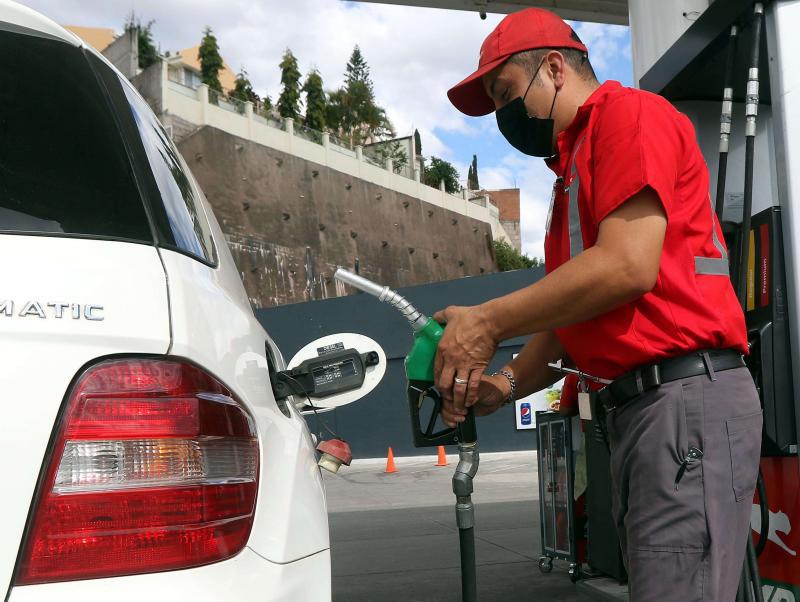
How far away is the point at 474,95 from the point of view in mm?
2502

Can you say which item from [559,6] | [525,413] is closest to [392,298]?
[559,6]

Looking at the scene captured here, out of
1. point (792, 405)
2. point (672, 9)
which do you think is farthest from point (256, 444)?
point (672, 9)

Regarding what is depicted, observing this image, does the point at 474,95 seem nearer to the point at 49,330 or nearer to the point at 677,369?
the point at 677,369

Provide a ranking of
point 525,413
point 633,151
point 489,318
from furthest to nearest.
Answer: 1. point 525,413
2. point 489,318
3. point 633,151

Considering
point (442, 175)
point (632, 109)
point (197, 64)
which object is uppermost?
point (197, 64)

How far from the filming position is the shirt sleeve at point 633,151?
6.06 ft

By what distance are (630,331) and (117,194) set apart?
116 cm

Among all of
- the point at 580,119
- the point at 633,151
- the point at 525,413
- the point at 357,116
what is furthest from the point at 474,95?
the point at 357,116

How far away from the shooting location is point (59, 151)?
1427 mm

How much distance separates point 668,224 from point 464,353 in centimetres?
A: 55

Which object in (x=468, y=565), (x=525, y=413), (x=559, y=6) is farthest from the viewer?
(x=525, y=413)

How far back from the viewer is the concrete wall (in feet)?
120

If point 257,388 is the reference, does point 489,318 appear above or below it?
above

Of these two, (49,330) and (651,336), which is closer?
(49,330)
